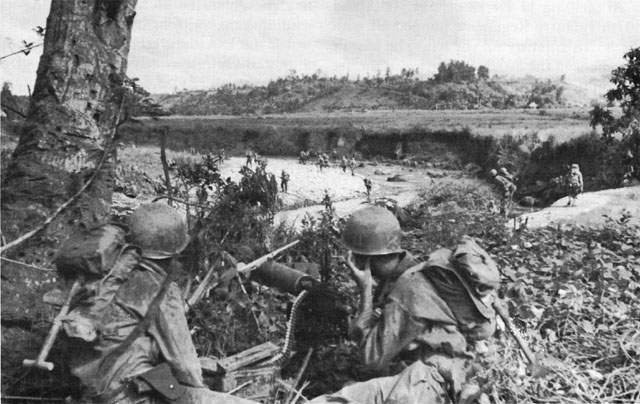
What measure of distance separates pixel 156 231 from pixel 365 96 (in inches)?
2652

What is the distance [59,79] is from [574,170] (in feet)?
41.5

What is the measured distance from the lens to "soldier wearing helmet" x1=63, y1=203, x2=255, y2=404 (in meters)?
3.72

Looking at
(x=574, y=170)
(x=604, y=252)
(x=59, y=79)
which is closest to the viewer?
(x=59, y=79)

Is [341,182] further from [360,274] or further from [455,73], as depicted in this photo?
[455,73]

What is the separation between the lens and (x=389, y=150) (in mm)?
35812

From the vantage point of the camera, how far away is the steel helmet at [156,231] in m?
3.96

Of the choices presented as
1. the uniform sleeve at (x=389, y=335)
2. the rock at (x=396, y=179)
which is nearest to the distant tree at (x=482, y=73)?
the rock at (x=396, y=179)

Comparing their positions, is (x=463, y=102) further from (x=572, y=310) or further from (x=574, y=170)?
(x=572, y=310)

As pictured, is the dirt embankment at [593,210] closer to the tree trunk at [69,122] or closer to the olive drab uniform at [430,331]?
the olive drab uniform at [430,331]

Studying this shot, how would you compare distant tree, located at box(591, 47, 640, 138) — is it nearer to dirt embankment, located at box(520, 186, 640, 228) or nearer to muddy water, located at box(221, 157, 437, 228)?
dirt embankment, located at box(520, 186, 640, 228)

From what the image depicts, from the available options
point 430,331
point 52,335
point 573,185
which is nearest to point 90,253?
point 52,335

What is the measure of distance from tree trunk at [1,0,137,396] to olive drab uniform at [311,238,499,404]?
8.10ft

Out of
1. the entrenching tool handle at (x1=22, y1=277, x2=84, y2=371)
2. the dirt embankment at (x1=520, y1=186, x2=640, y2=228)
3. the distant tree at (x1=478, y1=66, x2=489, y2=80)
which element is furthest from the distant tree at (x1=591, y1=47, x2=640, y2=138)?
the distant tree at (x1=478, y1=66, x2=489, y2=80)

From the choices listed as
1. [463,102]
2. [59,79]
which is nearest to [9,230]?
[59,79]
